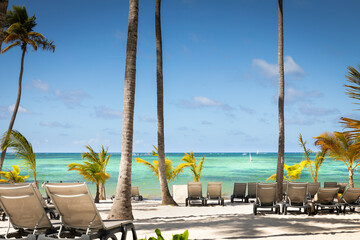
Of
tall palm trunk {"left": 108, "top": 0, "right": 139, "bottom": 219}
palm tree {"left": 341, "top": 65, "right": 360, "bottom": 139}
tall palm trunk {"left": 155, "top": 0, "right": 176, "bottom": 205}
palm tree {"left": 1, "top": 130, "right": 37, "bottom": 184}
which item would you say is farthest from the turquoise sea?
palm tree {"left": 341, "top": 65, "right": 360, "bottom": 139}

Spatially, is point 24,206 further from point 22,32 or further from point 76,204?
point 22,32

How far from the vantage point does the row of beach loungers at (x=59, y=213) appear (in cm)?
442

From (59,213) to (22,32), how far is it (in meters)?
15.0

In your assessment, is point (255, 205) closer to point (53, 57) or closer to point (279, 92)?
point (279, 92)

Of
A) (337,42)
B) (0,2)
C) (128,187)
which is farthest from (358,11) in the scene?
(0,2)

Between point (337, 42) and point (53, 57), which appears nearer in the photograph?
point (337, 42)

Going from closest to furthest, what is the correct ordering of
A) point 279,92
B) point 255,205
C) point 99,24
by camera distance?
1. point 255,205
2. point 279,92
3. point 99,24

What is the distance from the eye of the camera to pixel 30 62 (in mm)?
88688

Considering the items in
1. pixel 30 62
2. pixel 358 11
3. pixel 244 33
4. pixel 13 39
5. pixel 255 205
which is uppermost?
pixel 30 62

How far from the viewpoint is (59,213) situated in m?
4.62

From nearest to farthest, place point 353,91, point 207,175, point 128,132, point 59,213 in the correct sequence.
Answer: point 59,213 < point 353,91 < point 128,132 < point 207,175

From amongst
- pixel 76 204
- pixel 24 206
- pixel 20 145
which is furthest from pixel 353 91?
pixel 20 145

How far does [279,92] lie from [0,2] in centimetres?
1056

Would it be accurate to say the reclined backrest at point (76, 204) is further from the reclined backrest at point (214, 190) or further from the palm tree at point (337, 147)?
the palm tree at point (337, 147)
